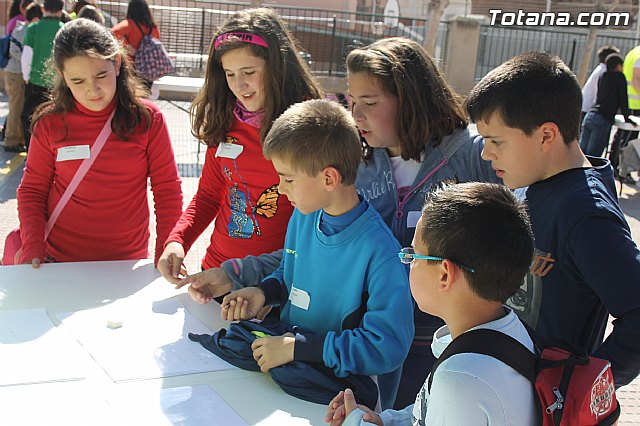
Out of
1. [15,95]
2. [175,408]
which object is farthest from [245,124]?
[15,95]

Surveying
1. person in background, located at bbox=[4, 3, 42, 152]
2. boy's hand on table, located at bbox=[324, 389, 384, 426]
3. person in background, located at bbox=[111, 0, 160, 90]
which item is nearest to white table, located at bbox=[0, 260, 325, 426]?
boy's hand on table, located at bbox=[324, 389, 384, 426]

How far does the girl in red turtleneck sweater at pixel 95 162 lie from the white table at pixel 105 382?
0.72ft

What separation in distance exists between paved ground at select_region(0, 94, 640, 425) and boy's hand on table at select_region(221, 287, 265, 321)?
224cm

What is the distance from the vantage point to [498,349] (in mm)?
1161

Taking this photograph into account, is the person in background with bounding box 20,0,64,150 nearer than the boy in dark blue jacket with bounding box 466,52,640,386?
No

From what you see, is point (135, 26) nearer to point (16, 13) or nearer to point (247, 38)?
point (16, 13)

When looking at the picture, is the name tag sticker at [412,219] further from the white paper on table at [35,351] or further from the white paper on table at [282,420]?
the white paper on table at [35,351]

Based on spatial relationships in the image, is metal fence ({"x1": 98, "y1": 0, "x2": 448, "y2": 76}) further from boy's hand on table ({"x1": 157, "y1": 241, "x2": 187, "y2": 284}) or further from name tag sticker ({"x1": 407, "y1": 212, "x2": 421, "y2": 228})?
name tag sticker ({"x1": 407, "y1": 212, "x2": 421, "y2": 228})

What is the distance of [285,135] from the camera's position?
176 cm

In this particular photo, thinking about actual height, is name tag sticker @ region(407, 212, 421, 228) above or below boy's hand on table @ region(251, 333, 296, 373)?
above

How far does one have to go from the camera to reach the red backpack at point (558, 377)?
112 centimetres

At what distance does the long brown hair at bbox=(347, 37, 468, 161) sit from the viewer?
1.98m

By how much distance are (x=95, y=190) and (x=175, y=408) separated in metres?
1.23

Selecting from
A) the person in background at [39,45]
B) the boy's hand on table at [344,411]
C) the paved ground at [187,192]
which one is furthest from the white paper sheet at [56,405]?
the person in background at [39,45]
